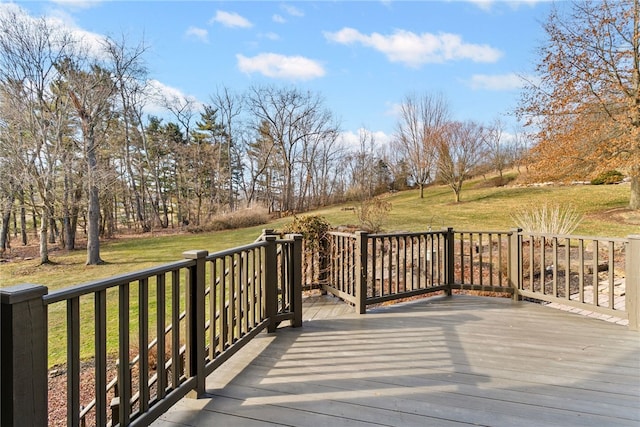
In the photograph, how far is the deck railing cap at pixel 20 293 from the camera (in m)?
1.06

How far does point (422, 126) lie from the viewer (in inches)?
814

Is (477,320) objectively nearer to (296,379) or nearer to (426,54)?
(296,379)

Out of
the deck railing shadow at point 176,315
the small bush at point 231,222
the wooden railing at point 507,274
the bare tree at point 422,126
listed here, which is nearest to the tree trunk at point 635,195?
the wooden railing at point 507,274

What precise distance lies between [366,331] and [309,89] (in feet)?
67.8

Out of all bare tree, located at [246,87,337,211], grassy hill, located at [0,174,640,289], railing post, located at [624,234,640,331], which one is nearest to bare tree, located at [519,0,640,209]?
grassy hill, located at [0,174,640,289]

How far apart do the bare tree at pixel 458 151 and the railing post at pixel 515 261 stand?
15.2 meters

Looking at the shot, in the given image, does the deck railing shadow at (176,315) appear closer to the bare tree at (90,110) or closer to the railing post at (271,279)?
the railing post at (271,279)

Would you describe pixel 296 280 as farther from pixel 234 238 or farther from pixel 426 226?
pixel 234 238

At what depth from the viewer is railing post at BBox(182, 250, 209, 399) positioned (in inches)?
78.7

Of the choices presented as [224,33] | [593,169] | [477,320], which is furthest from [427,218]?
[477,320]

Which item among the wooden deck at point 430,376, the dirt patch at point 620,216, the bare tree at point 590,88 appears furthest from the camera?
the dirt patch at point 620,216

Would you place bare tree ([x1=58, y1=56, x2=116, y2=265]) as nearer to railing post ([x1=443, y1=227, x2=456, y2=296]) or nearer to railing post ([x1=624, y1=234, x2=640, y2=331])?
railing post ([x1=443, y1=227, x2=456, y2=296])

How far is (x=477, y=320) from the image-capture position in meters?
3.56

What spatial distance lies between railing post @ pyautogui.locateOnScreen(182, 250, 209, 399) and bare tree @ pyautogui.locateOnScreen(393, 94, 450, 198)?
1937cm
